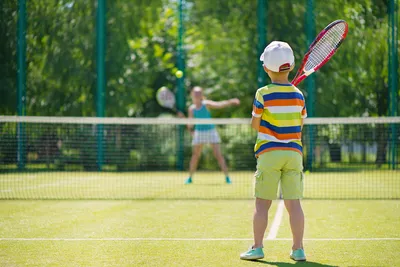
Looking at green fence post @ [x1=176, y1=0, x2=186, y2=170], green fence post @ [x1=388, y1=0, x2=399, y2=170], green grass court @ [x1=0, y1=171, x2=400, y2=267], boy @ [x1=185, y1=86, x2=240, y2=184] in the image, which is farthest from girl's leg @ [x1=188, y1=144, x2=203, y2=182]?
green fence post @ [x1=388, y1=0, x2=399, y2=170]

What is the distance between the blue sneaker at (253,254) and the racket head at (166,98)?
1175cm

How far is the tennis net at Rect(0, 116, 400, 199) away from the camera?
37.8ft

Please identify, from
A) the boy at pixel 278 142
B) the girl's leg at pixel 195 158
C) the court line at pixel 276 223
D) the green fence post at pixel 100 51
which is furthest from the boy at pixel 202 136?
the boy at pixel 278 142

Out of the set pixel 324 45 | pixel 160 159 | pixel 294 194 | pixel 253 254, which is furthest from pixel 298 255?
pixel 160 159

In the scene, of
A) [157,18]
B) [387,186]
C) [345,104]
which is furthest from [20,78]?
[387,186]

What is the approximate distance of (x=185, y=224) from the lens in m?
7.07

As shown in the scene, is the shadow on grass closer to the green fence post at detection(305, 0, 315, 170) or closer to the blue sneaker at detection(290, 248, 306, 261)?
the blue sneaker at detection(290, 248, 306, 261)

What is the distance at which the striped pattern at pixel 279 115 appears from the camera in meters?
5.16

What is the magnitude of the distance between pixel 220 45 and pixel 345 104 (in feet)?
10.9

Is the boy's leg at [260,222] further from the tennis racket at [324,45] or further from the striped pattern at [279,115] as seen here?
the tennis racket at [324,45]

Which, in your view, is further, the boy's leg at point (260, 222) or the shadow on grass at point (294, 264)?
the boy's leg at point (260, 222)

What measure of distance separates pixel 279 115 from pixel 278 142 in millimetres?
188

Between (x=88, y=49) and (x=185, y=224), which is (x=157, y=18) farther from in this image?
(x=185, y=224)

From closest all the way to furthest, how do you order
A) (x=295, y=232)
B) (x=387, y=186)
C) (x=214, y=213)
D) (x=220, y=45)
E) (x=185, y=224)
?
(x=295, y=232)
(x=185, y=224)
(x=214, y=213)
(x=387, y=186)
(x=220, y=45)
